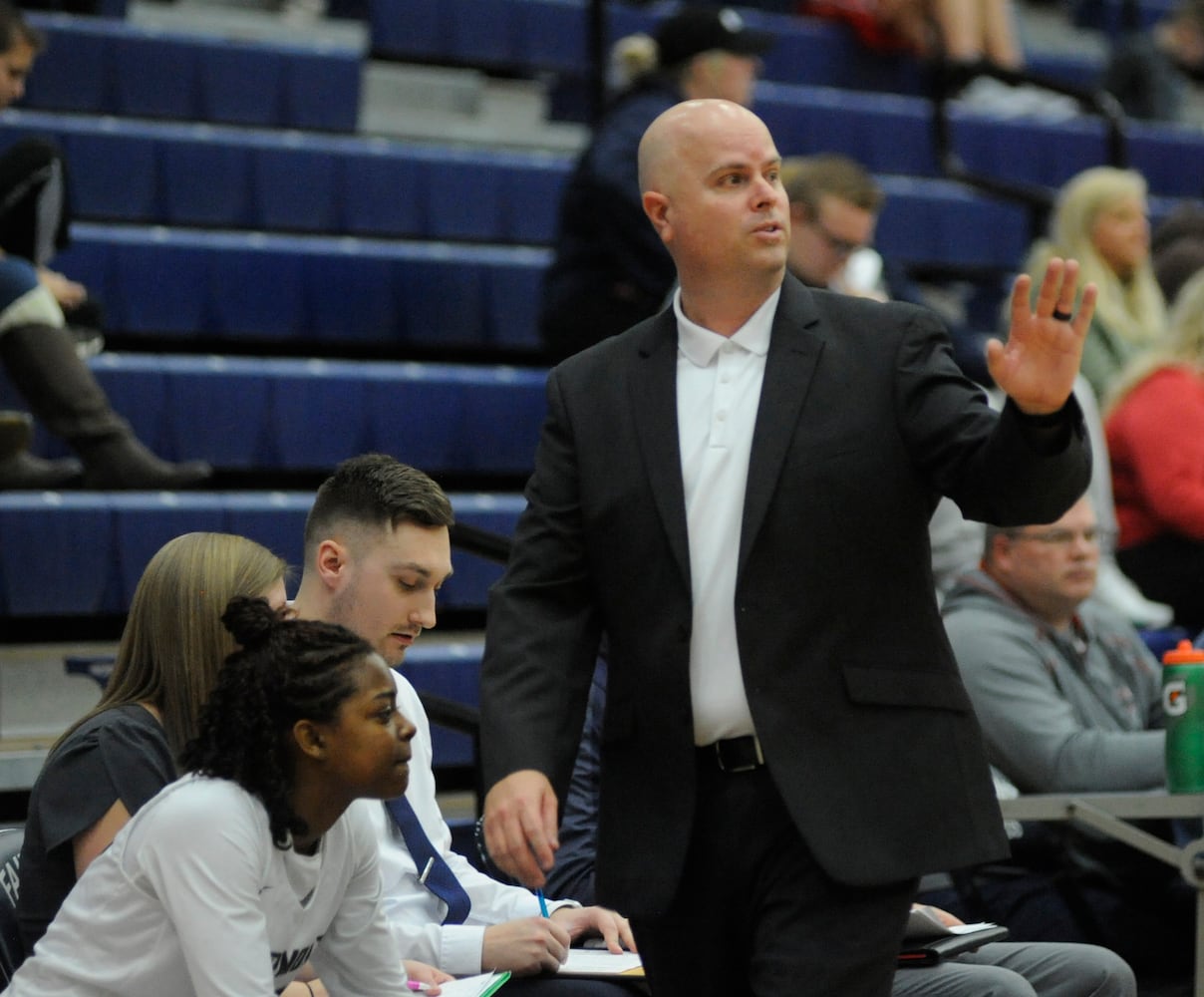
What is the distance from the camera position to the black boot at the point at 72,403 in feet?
14.6

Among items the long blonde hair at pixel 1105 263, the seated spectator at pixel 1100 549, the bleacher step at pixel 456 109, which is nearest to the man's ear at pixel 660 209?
the seated spectator at pixel 1100 549

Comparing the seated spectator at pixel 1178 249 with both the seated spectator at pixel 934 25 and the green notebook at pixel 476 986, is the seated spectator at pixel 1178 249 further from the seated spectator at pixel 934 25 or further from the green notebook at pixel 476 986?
the green notebook at pixel 476 986

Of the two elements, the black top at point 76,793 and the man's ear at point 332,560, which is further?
the man's ear at point 332,560

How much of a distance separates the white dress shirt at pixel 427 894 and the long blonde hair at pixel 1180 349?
231cm

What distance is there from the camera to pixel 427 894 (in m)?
2.69

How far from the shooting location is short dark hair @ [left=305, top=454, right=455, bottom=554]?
2.70m

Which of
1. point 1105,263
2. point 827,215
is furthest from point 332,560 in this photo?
point 1105,263

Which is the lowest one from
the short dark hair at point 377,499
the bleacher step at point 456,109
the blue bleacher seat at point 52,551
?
the blue bleacher seat at point 52,551

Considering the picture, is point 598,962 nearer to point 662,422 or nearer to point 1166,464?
point 662,422

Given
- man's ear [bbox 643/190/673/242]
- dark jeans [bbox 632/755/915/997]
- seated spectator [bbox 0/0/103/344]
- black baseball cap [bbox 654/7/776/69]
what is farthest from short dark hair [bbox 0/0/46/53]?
dark jeans [bbox 632/755/915/997]

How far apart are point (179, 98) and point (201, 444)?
1.54m

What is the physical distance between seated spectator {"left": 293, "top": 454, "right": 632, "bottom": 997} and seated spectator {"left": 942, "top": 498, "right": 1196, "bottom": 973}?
969mm

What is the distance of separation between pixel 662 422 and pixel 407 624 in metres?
0.69

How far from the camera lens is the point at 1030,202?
7152 millimetres
